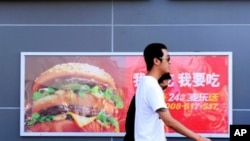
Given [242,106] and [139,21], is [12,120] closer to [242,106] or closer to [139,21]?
[139,21]

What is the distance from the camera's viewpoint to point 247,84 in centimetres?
685

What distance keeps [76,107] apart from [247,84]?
205cm

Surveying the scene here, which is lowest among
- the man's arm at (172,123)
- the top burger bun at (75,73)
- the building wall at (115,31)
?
the man's arm at (172,123)

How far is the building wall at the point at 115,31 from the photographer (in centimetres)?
689

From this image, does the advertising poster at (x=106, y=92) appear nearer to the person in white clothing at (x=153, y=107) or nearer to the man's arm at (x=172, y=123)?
the person in white clothing at (x=153, y=107)

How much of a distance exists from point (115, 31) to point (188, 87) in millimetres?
1105

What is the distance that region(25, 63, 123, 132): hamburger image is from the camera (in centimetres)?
692

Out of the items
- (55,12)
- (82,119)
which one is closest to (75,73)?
(82,119)

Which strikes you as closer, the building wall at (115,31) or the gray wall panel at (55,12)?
the building wall at (115,31)

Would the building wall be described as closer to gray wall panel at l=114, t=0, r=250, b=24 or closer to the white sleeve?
gray wall panel at l=114, t=0, r=250, b=24

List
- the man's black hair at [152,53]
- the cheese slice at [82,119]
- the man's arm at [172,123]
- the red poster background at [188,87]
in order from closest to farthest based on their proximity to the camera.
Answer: the man's arm at [172,123] < the man's black hair at [152,53] < the red poster background at [188,87] < the cheese slice at [82,119]

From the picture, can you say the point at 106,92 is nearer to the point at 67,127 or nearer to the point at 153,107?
the point at 67,127

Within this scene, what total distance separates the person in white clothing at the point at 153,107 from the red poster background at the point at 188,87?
2.53 m

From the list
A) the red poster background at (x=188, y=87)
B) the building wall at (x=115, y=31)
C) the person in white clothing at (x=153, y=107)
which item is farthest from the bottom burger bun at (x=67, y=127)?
the person in white clothing at (x=153, y=107)
